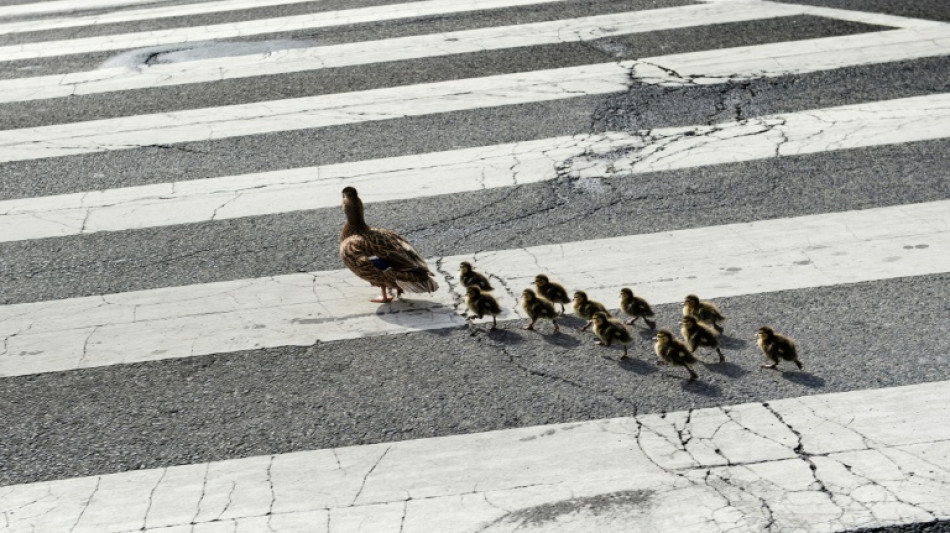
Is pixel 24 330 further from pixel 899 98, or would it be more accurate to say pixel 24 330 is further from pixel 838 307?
pixel 899 98

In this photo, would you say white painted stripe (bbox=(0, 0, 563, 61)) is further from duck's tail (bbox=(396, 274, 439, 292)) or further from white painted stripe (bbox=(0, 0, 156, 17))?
duck's tail (bbox=(396, 274, 439, 292))

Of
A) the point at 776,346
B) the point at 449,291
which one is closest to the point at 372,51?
the point at 449,291

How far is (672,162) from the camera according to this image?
8773mm

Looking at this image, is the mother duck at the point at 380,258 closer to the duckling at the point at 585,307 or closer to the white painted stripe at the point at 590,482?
A: the duckling at the point at 585,307

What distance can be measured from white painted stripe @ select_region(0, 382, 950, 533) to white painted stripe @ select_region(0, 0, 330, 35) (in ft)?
29.5

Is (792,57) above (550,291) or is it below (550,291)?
above

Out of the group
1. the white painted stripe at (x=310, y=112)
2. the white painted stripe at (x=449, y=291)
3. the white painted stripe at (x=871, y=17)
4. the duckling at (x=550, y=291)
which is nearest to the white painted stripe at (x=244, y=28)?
the white painted stripe at (x=310, y=112)

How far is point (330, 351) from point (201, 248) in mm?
1858

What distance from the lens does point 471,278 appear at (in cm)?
719

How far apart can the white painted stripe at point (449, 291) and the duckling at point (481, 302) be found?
249 millimetres

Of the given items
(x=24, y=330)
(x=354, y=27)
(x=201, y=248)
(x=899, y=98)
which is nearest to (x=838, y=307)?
(x=899, y=98)

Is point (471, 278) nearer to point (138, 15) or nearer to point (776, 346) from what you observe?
point (776, 346)

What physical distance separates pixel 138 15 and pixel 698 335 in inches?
378

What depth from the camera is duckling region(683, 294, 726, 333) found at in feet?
21.4
